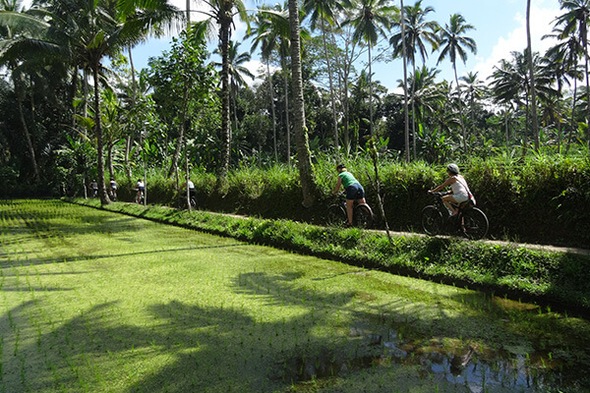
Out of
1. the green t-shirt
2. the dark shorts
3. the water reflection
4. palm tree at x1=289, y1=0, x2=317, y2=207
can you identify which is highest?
palm tree at x1=289, y1=0, x2=317, y2=207

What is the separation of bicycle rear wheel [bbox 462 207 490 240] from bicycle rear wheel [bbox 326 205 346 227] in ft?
9.37

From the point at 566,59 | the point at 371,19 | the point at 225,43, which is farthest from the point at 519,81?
the point at 225,43

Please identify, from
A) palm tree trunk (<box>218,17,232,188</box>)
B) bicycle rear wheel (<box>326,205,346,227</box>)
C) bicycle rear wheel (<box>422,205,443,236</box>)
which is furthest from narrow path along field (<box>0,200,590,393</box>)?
palm tree trunk (<box>218,17,232,188</box>)

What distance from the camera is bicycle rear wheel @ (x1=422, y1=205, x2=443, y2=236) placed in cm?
754

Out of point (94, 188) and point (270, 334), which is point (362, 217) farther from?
point (94, 188)

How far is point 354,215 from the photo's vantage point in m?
8.84

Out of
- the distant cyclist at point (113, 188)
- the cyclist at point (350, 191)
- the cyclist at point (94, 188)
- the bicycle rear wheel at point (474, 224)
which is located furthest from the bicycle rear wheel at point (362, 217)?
the cyclist at point (94, 188)

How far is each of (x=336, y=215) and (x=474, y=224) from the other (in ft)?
11.3

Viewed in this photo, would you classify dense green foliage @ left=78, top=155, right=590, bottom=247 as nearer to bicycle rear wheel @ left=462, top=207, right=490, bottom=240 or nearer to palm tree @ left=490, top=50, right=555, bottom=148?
bicycle rear wheel @ left=462, top=207, right=490, bottom=240

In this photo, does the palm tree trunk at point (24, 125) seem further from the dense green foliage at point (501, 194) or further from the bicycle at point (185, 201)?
the dense green foliage at point (501, 194)

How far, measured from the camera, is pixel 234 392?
9.32ft

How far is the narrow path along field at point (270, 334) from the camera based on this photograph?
3010mm

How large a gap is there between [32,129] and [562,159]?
35.9 metres

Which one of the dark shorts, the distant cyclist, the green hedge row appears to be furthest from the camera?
the distant cyclist
